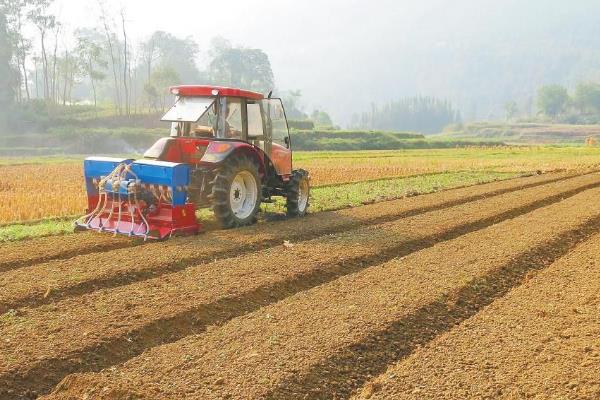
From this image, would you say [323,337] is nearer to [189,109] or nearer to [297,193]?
[189,109]

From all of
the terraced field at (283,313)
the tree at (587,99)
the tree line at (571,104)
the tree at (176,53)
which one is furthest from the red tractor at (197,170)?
the tree at (587,99)

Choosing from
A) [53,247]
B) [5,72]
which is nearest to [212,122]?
[53,247]

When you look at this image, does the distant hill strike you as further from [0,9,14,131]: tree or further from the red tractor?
the red tractor

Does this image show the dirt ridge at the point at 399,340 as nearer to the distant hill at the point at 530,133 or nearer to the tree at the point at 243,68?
the distant hill at the point at 530,133

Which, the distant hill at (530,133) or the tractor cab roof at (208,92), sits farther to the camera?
the distant hill at (530,133)

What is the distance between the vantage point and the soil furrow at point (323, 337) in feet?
13.3

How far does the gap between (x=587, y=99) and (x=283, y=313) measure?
5718 inches

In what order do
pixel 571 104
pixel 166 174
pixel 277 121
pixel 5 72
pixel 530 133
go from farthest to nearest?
pixel 571 104 → pixel 530 133 → pixel 5 72 → pixel 277 121 → pixel 166 174

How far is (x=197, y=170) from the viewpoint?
32.5 feet

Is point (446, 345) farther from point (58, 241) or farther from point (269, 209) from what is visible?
point (269, 209)

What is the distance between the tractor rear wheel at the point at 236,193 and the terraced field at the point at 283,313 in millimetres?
363

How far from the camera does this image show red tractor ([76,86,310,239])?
9.10m

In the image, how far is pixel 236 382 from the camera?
13.4 ft

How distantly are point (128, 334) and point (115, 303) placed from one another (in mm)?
849
